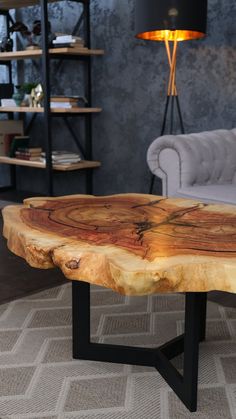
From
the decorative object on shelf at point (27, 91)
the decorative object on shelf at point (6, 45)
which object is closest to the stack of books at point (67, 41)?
the decorative object on shelf at point (27, 91)

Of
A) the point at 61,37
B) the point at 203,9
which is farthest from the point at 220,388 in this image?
the point at 61,37

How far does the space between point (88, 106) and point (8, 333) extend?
2.83 meters

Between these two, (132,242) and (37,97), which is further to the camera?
(37,97)

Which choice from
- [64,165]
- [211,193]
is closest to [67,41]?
[64,165]

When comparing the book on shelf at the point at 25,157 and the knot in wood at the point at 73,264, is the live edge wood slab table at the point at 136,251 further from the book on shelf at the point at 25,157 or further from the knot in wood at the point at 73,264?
the book on shelf at the point at 25,157

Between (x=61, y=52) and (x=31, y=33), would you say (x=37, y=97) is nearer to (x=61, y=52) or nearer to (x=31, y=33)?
(x=61, y=52)

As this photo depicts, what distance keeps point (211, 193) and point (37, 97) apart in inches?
79.6

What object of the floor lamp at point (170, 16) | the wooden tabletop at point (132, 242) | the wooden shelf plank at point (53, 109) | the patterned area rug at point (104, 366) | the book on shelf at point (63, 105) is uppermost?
the floor lamp at point (170, 16)

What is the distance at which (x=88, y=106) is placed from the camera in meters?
4.63

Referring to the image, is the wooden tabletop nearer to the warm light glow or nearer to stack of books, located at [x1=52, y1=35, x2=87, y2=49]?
the warm light glow

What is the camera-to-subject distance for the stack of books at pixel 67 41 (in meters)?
4.23

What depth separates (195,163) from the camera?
321 cm

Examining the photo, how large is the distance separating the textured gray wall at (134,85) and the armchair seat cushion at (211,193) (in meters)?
0.94

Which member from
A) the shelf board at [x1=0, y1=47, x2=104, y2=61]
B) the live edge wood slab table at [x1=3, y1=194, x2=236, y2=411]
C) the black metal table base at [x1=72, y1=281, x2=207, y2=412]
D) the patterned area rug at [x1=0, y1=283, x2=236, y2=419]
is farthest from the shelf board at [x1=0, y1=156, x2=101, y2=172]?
the black metal table base at [x1=72, y1=281, x2=207, y2=412]
